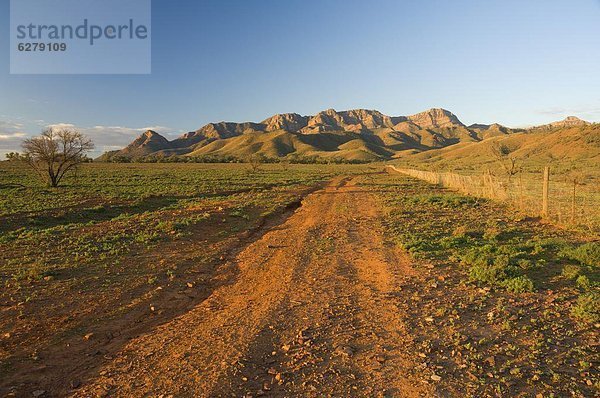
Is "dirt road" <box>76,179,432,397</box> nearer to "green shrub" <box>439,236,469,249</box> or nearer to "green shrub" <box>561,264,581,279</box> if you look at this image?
"green shrub" <box>439,236,469,249</box>

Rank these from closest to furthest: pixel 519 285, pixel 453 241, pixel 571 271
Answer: pixel 519 285, pixel 571 271, pixel 453 241

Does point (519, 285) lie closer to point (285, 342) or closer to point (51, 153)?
point (285, 342)

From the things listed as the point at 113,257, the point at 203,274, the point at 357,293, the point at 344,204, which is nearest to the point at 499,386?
the point at 357,293

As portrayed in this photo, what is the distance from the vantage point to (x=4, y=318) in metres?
6.71

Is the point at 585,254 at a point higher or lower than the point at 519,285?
higher

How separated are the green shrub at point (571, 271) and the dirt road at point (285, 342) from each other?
3.22m

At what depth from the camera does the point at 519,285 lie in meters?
7.44

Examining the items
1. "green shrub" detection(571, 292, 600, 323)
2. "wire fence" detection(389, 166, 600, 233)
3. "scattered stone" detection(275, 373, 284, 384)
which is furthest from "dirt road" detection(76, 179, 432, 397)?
"wire fence" detection(389, 166, 600, 233)

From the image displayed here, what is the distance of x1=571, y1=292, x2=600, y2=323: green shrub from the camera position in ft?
20.0

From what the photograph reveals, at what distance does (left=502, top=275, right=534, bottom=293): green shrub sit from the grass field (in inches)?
1.3

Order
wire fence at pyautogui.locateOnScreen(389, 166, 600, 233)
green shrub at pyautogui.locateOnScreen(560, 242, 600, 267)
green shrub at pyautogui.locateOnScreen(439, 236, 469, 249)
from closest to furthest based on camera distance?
green shrub at pyautogui.locateOnScreen(560, 242, 600, 267) < green shrub at pyautogui.locateOnScreen(439, 236, 469, 249) < wire fence at pyautogui.locateOnScreen(389, 166, 600, 233)

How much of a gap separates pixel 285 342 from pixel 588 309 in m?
5.04

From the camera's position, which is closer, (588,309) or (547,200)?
(588,309)

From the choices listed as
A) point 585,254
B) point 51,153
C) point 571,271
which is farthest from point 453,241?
point 51,153
